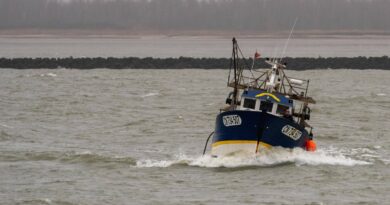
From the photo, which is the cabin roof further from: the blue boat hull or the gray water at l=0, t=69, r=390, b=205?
the gray water at l=0, t=69, r=390, b=205

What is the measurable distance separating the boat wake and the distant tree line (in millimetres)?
57041

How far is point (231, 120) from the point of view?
119 ft

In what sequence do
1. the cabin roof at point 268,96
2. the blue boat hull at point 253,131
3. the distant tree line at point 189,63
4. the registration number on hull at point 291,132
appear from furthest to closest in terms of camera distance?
the distant tree line at point 189,63 < the cabin roof at point 268,96 < the registration number on hull at point 291,132 < the blue boat hull at point 253,131

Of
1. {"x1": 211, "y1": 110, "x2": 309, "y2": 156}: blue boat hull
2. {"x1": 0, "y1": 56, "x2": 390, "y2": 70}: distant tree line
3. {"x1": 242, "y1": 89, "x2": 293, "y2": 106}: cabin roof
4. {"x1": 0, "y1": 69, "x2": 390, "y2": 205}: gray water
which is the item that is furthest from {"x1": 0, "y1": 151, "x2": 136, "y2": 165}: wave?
{"x1": 0, "y1": 56, "x2": 390, "y2": 70}: distant tree line

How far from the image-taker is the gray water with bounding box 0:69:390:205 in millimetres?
32241

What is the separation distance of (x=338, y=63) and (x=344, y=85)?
22.1 m

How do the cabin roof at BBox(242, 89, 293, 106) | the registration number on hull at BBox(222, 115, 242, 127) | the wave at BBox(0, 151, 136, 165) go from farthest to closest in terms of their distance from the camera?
the wave at BBox(0, 151, 136, 165), the cabin roof at BBox(242, 89, 293, 106), the registration number on hull at BBox(222, 115, 242, 127)

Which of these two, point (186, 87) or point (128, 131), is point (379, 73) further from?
point (128, 131)

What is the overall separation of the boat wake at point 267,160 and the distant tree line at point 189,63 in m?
57.0

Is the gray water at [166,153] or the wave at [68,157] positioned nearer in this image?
the gray water at [166,153]

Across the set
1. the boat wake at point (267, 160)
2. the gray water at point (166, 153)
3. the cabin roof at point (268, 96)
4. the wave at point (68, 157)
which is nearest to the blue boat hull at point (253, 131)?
the boat wake at point (267, 160)

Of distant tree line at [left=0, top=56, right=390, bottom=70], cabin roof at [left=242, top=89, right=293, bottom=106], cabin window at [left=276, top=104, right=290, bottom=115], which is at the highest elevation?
cabin roof at [left=242, top=89, right=293, bottom=106]

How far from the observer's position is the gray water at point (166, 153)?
106ft

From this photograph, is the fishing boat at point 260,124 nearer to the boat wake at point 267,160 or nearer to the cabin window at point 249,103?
the cabin window at point 249,103
